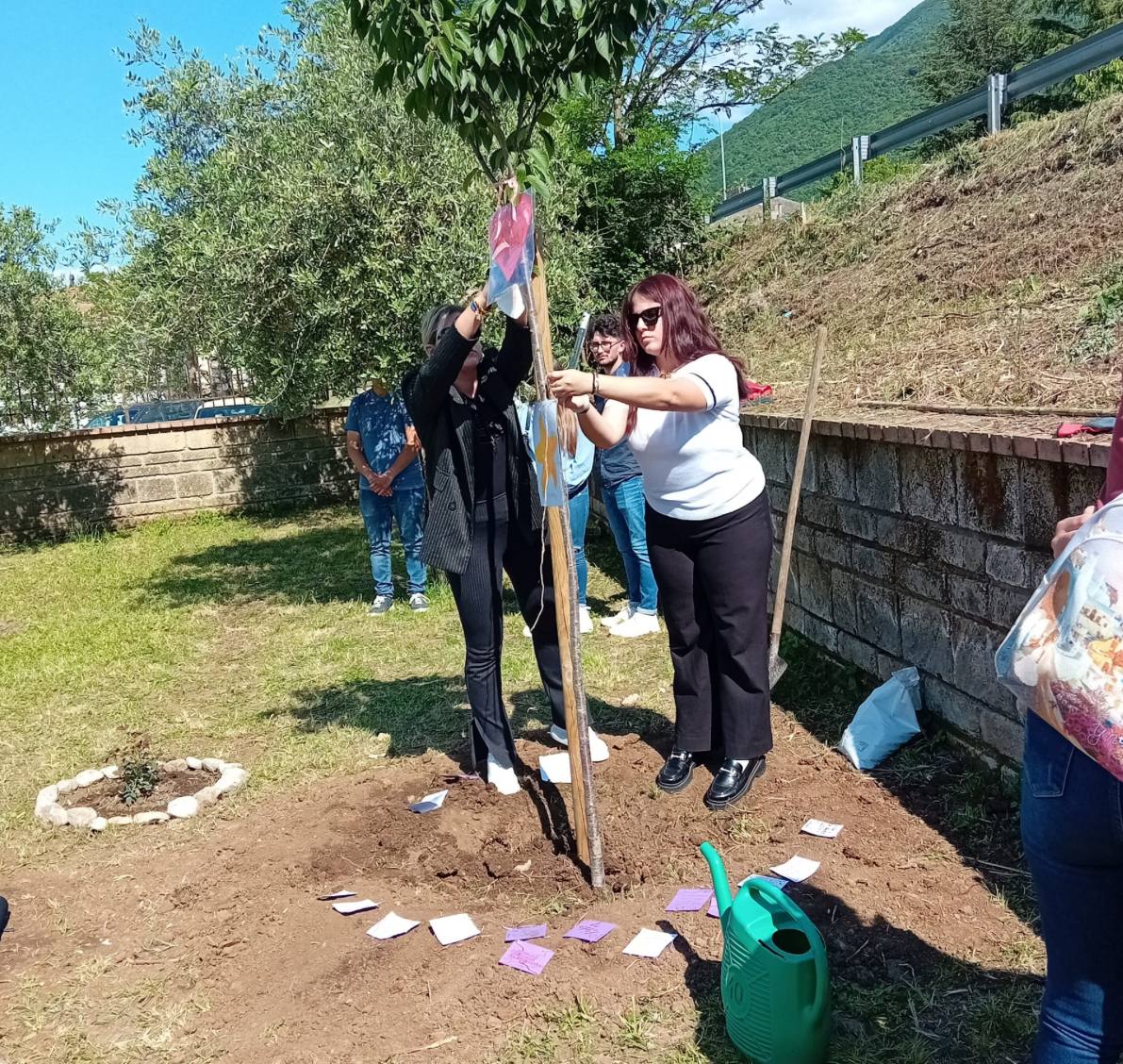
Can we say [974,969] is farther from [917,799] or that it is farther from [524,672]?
[524,672]

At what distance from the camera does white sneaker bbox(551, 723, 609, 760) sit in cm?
440

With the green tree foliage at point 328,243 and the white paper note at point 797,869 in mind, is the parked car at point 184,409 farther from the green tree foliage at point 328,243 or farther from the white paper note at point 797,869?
the white paper note at point 797,869

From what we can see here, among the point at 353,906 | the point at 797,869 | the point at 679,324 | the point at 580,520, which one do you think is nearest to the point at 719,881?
the point at 797,869

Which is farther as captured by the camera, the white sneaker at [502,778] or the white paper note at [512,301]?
the white sneaker at [502,778]

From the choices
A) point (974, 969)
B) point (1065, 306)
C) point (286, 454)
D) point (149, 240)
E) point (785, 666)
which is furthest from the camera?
point (286, 454)

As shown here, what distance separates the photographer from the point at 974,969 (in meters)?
2.78

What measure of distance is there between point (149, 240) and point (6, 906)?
9770mm

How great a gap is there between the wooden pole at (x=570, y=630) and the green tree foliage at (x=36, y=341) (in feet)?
37.8

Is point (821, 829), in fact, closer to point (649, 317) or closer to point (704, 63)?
point (649, 317)

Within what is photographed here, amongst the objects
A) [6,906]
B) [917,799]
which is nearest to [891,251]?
[917,799]

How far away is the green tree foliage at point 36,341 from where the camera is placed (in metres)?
12.6

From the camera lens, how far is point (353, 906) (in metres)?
3.44

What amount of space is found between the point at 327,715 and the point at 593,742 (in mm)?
1809

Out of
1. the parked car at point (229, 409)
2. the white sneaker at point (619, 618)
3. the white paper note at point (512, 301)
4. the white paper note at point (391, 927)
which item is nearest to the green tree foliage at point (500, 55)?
the white paper note at point (512, 301)
